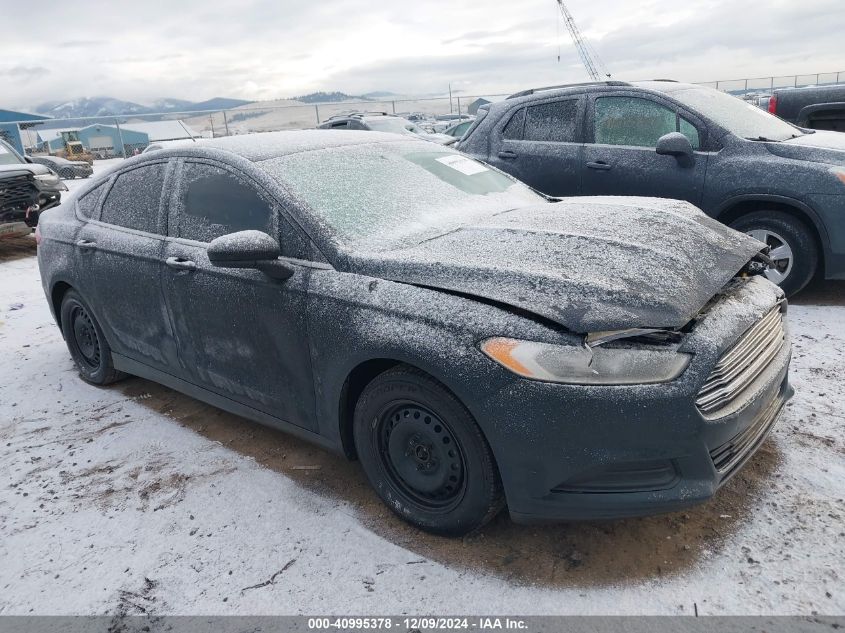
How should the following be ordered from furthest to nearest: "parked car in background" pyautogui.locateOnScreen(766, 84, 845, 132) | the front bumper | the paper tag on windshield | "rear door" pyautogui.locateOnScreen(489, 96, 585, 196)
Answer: "parked car in background" pyautogui.locateOnScreen(766, 84, 845, 132) < "rear door" pyautogui.locateOnScreen(489, 96, 585, 196) < the paper tag on windshield < the front bumper

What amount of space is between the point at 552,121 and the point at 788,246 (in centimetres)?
242

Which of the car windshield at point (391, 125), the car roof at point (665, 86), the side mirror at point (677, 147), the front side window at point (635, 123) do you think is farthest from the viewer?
the car windshield at point (391, 125)

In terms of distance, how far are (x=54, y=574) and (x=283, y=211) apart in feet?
5.87

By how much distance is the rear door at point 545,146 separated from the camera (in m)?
6.05

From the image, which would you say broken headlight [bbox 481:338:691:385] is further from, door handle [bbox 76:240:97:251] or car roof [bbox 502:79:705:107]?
car roof [bbox 502:79:705:107]

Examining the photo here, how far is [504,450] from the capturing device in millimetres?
2270

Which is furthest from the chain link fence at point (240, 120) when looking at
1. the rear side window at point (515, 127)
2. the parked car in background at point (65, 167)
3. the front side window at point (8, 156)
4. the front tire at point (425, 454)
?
the front tire at point (425, 454)

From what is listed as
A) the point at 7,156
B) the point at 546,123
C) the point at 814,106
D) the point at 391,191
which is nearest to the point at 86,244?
the point at 391,191

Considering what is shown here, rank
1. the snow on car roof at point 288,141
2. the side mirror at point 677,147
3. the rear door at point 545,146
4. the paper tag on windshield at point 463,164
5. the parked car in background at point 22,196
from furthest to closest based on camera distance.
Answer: the parked car in background at point 22,196 → the rear door at point 545,146 → the side mirror at point 677,147 → the paper tag on windshield at point 463,164 → the snow on car roof at point 288,141

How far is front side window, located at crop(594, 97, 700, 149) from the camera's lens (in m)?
5.50

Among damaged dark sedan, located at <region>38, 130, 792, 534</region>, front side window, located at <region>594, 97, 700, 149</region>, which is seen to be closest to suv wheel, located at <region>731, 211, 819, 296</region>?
front side window, located at <region>594, 97, 700, 149</region>

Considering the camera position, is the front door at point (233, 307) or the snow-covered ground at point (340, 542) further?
the front door at point (233, 307)

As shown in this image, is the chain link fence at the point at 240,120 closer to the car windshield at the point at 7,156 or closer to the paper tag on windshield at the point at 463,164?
the car windshield at the point at 7,156

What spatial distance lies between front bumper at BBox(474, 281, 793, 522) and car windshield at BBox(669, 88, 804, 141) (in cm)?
373
